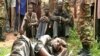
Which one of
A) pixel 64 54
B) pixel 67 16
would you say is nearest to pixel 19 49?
pixel 64 54

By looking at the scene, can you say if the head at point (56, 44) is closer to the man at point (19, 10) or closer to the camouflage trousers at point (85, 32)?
the camouflage trousers at point (85, 32)

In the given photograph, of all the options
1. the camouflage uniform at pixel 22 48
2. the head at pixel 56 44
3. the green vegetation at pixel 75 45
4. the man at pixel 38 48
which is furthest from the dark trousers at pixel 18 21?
the camouflage uniform at pixel 22 48

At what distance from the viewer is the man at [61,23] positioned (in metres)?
13.3

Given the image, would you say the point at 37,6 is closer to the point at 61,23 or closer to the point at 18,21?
the point at 18,21

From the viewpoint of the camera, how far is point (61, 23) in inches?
534

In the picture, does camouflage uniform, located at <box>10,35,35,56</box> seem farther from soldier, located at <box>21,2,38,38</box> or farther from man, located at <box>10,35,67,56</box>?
soldier, located at <box>21,2,38,38</box>

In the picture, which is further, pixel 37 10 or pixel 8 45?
pixel 37 10

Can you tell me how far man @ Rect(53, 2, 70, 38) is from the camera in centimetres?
1334

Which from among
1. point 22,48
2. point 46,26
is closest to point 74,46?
point 46,26

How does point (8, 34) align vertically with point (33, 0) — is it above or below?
below

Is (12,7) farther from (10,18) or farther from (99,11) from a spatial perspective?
(99,11)

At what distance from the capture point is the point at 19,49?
24.1 feet

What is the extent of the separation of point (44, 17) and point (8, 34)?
107 inches

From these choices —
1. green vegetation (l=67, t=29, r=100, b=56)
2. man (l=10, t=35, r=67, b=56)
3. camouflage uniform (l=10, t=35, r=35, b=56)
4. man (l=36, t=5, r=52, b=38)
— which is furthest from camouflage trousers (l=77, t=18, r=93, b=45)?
camouflage uniform (l=10, t=35, r=35, b=56)
